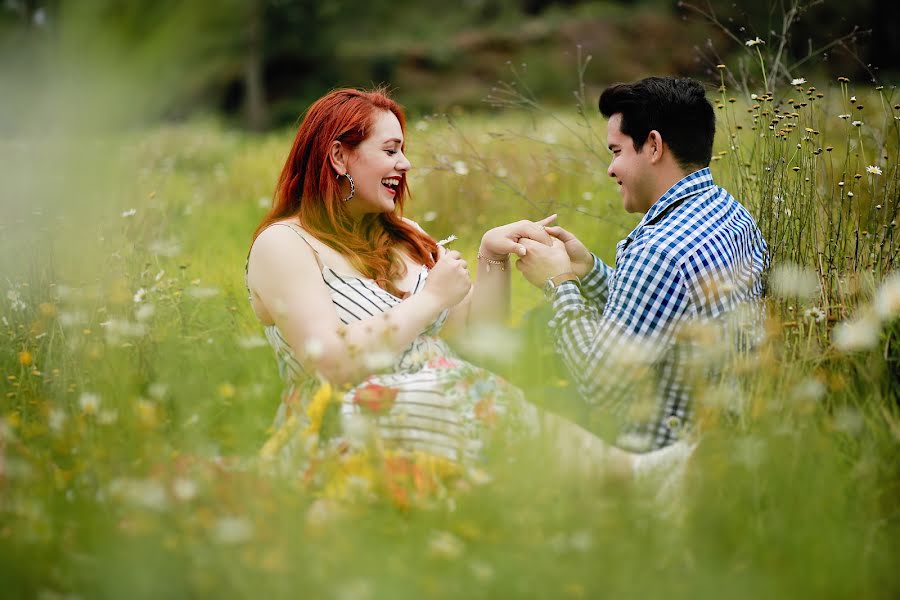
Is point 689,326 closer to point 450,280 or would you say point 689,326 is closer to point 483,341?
Result: point 483,341

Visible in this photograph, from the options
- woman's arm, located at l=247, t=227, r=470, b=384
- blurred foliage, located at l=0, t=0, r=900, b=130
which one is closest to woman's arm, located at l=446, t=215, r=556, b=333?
woman's arm, located at l=247, t=227, r=470, b=384

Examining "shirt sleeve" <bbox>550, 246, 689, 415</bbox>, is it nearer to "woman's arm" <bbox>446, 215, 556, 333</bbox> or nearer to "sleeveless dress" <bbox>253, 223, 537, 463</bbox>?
"sleeveless dress" <bbox>253, 223, 537, 463</bbox>

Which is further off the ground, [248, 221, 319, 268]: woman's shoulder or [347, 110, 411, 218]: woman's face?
[347, 110, 411, 218]: woman's face

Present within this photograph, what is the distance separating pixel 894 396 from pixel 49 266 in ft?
9.04

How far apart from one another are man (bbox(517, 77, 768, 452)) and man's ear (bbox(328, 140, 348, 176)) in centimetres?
59

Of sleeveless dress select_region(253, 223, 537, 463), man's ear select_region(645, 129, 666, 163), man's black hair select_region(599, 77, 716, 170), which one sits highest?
man's black hair select_region(599, 77, 716, 170)

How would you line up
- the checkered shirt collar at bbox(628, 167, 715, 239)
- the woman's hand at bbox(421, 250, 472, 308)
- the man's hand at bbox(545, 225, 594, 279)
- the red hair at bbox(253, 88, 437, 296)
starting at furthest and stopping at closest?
the man's hand at bbox(545, 225, 594, 279), the red hair at bbox(253, 88, 437, 296), the checkered shirt collar at bbox(628, 167, 715, 239), the woman's hand at bbox(421, 250, 472, 308)

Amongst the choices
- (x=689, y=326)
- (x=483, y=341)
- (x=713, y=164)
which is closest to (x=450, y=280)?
(x=483, y=341)

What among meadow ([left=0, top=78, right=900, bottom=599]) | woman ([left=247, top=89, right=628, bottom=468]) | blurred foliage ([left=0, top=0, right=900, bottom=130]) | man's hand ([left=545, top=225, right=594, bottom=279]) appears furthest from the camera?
blurred foliage ([left=0, top=0, right=900, bottom=130])

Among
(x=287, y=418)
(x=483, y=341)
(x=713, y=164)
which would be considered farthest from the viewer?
(x=713, y=164)

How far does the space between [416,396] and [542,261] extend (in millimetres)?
609

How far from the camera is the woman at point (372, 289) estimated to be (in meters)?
2.09

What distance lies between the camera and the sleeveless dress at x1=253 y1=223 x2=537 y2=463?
199 cm

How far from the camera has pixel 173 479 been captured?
1622 mm
